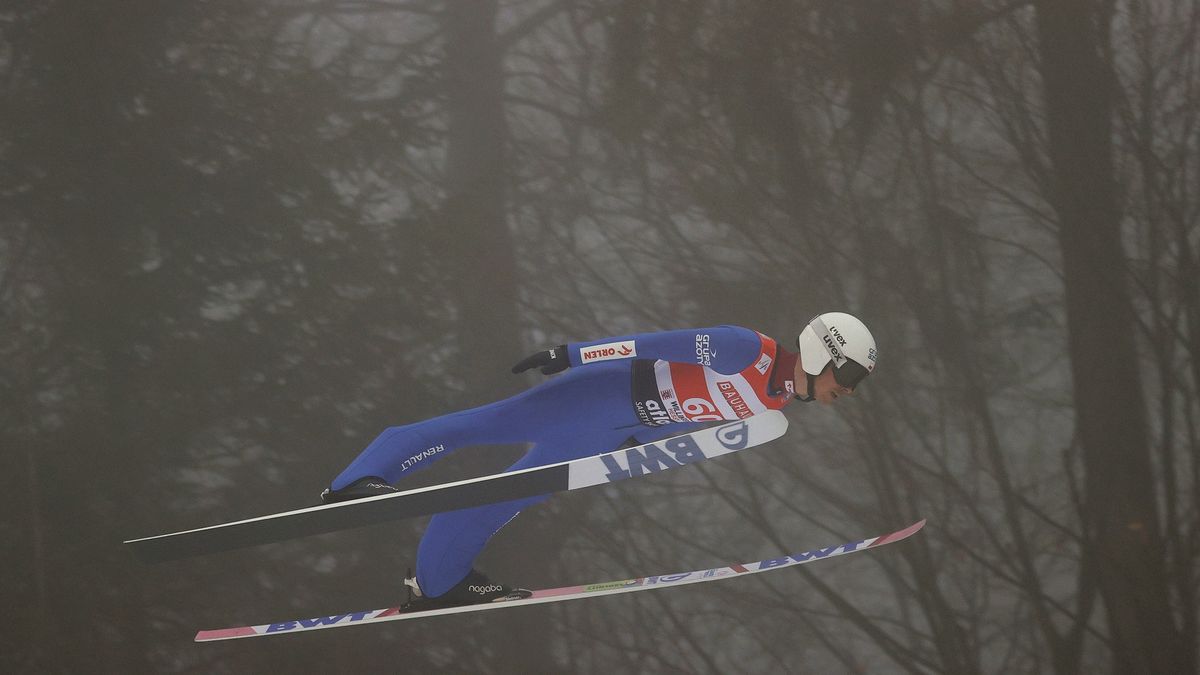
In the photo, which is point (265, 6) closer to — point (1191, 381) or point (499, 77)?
point (499, 77)

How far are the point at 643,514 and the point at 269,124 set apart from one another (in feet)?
7.92

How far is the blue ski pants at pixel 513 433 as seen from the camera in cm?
303

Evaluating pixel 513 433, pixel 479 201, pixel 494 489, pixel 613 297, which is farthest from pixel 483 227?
pixel 494 489

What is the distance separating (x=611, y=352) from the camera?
9.32 feet

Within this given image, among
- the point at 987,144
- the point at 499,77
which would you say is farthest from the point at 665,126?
the point at 987,144

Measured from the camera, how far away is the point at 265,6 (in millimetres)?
4230

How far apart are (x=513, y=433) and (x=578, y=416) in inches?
8.8

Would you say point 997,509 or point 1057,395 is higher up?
point 1057,395

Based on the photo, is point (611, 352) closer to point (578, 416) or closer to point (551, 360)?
point (551, 360)

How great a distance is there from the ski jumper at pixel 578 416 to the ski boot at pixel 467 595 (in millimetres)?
33

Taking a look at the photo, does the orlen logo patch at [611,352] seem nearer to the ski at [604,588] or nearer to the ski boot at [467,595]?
the ski boot at [467,595]

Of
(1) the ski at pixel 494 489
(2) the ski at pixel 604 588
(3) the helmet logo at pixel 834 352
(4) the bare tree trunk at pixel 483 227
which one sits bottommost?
(2) the ski at pixel 604 588

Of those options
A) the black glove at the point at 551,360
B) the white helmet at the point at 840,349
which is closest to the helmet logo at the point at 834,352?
the white helmet at the point at 840,349

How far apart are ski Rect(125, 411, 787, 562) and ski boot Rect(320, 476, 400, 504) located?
0.06m
